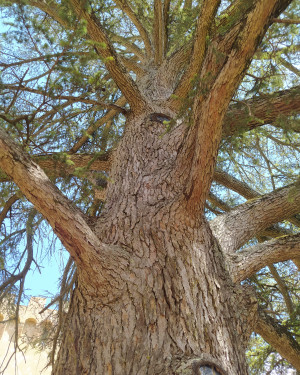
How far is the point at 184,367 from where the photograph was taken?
5.21 feet

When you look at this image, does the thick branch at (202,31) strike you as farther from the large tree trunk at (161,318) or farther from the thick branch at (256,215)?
the large tree trunk at (161,318)

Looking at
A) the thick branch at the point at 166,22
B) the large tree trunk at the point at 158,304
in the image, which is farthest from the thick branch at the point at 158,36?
the large tree trunk at the point at 158,304

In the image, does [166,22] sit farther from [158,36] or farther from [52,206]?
[52,206]

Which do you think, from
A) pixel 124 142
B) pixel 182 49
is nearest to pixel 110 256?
pixel 124 142

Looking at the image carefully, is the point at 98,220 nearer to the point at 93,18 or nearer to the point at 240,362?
the point at 240,362

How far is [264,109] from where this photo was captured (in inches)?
124

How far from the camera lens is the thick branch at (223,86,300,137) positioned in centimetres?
274

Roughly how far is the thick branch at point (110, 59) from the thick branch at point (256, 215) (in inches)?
67.8

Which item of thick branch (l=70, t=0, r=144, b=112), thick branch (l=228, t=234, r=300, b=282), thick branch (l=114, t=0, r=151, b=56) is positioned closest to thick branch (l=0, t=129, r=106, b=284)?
thick branch (l=228, t=234, r=300, b=282)

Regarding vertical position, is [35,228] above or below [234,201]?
below

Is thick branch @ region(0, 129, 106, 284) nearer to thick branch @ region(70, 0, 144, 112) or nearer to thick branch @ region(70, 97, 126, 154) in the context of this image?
thick branch @ region(70, 97, 126, 154)

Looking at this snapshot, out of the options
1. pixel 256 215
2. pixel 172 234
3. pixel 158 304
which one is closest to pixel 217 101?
pixel 172 234

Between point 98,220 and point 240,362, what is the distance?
4.35ft

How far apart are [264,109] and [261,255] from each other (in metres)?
1.29
